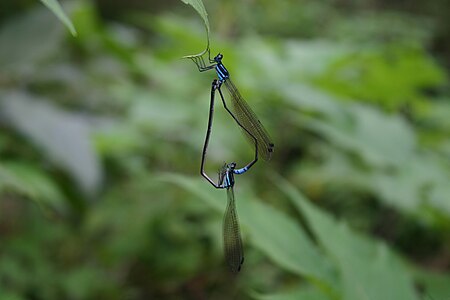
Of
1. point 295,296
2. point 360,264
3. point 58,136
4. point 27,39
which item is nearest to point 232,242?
point 295,296

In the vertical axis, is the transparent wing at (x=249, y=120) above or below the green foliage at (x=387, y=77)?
below

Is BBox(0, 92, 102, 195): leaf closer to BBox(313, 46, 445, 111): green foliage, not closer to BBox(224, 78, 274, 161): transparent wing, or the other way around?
BBox(313, 46, 445, 111): green foliage

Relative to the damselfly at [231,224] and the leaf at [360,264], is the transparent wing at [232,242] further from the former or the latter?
the leaf at [360,264]

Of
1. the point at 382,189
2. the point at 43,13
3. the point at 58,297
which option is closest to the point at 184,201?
the point at 58,297

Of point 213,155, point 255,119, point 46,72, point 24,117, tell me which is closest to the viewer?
point 255,119

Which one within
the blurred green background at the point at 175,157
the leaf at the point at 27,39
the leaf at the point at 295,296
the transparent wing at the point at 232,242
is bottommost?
the leaf at the point at 295,296

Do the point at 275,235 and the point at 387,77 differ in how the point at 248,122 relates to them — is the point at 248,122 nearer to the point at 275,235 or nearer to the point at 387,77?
the point at 275,235

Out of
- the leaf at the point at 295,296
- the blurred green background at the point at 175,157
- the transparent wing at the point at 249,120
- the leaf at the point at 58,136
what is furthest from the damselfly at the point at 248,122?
the leaf at the point at 58,136

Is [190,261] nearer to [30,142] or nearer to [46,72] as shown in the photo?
[30,142]
